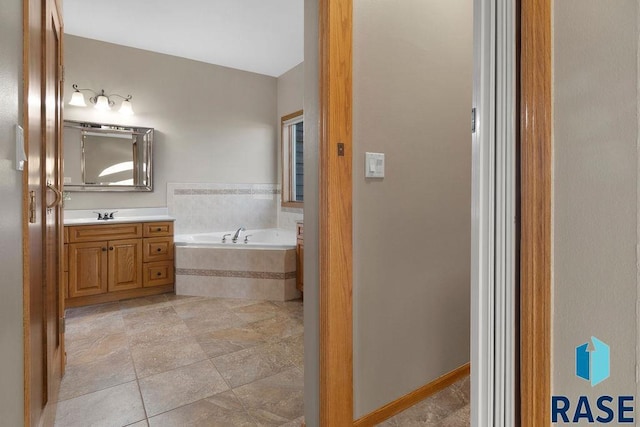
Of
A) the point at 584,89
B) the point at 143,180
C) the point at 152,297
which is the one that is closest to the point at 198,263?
the point at 152,297

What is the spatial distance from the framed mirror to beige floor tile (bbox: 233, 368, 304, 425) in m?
2.98

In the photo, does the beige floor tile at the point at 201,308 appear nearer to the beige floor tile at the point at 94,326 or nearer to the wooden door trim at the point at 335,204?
the beige floor tile at the point at 94,326

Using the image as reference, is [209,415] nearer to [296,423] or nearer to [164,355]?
[296,423]

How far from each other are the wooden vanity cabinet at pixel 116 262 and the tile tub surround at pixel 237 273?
0.20 metres

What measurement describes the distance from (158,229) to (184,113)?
1.52 meters

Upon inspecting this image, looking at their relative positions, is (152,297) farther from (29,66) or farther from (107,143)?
(29,66)

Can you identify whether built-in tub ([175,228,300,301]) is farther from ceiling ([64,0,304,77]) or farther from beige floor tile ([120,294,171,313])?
ceiling ([64,0,304,77])

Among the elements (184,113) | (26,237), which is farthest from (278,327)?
(184,113)

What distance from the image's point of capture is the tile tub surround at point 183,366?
1.72 metres

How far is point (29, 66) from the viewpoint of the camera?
108 centimetres

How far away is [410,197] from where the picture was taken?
1701 millimetres

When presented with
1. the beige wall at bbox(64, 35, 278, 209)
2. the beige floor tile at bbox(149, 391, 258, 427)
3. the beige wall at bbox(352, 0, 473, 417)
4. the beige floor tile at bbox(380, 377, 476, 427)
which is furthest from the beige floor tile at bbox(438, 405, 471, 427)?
the beige wall at bbox(64, 35, 278, 209)

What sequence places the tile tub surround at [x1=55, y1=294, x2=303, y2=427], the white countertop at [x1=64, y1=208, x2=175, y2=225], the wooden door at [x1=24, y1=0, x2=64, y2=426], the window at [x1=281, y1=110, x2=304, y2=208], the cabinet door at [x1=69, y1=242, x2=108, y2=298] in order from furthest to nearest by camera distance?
the window at [x1=281, y1=110, x2=304, y2=208]
the white countertop at [x1=64, y1=208, x2=175, y2=225]
the cabinet door at [x1=69, y1=242, x2=108, y2=298]
the tile tub surround at [x1=55, y1=294, x2=303, y2=427]
the wooden door at [x1=24, y1=0, x2=64, y2=426]

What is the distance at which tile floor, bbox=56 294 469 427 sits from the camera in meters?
1.70
